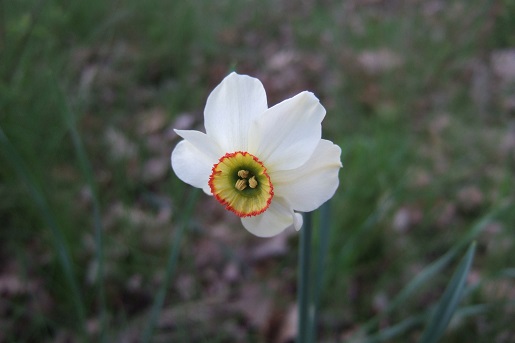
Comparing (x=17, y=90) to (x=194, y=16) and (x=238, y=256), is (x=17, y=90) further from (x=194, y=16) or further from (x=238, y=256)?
(x=194, y=16)

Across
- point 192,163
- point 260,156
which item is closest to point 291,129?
point 260,156

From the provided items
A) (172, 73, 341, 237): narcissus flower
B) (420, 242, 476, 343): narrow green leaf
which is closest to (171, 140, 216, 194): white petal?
(172, 73, 341, 237): narcissus flower

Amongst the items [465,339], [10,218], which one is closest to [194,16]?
[10,218]

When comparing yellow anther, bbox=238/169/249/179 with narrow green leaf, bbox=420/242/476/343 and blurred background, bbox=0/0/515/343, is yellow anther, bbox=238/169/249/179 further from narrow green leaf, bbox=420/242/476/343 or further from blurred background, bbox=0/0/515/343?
→ narrow green leaf, bbox=420/242/476/343

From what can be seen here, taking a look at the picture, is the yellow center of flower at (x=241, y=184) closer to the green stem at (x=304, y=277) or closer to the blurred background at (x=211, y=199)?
the green stem at (x=304, y=277)

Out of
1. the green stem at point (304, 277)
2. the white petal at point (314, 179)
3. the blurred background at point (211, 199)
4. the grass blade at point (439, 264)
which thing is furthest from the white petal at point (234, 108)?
the grass blade at point (439, 264)
